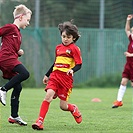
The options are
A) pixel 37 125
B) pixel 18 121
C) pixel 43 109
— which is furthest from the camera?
pixel 18 121

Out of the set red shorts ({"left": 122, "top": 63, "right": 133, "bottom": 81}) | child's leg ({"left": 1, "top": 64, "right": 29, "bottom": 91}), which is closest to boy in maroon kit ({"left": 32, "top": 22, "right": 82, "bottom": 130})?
child's leg ({"left": 1, "top": 64, "right": 29, "bottom": 91})

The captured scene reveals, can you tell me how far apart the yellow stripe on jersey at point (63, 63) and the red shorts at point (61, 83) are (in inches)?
2.6

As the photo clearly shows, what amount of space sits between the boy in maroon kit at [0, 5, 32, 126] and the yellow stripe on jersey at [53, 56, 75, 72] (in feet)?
1.42

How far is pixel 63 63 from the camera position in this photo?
7613 millimetres

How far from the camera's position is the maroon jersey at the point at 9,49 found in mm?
7590

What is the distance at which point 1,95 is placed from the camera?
7.39 m

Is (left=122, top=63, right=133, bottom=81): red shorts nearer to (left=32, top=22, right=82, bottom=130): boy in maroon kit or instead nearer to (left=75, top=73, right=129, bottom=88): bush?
(left=32, top=22, right=82, bottom=130): boy in maroon kit

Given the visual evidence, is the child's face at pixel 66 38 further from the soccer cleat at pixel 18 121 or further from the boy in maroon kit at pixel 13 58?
the soccer cleat at pixel 18 121

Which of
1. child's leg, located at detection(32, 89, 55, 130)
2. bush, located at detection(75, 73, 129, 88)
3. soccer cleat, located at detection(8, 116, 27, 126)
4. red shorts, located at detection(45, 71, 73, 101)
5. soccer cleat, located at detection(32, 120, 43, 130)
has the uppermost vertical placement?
red shorts, located at detection(45, 71, 73, 101)

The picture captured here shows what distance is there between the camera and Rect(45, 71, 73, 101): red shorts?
7477mm

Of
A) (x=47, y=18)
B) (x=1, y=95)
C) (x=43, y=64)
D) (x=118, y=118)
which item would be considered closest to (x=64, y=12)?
(x=47, y=18)

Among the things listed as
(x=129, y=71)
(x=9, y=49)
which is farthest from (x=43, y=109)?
(x=129, y=71)

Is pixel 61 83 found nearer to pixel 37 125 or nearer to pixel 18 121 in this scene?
pixel 37 125

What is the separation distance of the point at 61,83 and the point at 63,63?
29 centimetres
